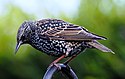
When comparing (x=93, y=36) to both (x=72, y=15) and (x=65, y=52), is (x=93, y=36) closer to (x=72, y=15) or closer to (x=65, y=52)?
(x=65, y=52)

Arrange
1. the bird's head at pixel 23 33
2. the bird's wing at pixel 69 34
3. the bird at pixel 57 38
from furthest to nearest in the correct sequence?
the bird's wing at pixel 69 34 < the bird at pixel 57 38 < the bird's head at pixel 23 33

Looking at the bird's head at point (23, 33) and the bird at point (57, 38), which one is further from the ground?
the bird's head at point (23, 33)

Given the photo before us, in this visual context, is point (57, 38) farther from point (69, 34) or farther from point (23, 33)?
point (23, 33)

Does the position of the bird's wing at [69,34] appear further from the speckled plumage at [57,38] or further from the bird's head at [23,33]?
the bird's head at [23,33]

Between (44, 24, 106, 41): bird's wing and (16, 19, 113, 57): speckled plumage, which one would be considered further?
(44, 24, 106, 41): bird's wing

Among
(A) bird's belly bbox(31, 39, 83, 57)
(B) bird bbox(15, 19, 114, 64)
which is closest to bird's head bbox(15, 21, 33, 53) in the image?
(B) bird bbox(15, 19, 114, 64)

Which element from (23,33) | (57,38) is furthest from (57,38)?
(23,33)

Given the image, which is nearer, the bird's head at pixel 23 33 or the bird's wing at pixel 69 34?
the bird's head at pixel 23 33

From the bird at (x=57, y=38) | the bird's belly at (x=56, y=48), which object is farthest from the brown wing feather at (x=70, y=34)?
the bird's belly at (x=56, y=48)

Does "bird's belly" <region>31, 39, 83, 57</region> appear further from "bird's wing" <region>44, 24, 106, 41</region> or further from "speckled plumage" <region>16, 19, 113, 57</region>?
"bird's wing" <region>44, 24, 106, 41</region>
